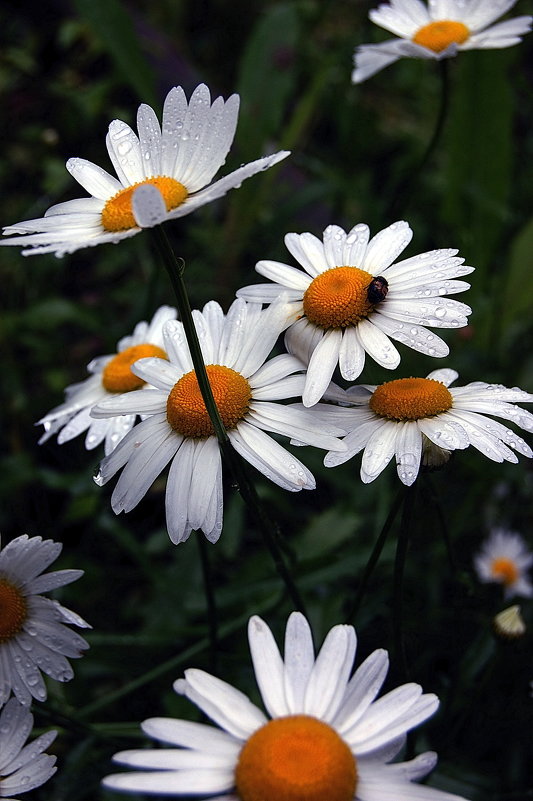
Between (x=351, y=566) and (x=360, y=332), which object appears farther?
(x=351, y=566)

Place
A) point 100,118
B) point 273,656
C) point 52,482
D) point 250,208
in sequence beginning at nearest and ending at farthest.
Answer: point 273,656, point 52,482, point 250,208, point 100,118

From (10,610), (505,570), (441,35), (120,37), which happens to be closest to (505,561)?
(505,570)

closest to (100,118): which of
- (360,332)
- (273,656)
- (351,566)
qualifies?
(351,566)

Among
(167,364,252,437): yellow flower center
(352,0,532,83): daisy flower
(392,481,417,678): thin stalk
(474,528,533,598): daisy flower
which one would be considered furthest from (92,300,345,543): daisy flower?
(474,528,533,598): daisy flower

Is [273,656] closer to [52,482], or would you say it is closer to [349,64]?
[52,482]

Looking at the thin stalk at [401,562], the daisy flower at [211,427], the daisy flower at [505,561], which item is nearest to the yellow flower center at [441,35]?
the daisy flower at [211,427]

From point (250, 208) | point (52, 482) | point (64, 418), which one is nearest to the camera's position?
point (64, 418)
